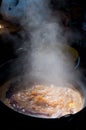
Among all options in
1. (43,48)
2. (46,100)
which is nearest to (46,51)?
(43,48)

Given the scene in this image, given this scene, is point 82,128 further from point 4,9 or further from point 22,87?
point 4,9

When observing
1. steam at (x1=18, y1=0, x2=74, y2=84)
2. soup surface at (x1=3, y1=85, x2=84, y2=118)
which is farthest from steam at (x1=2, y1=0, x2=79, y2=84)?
soup surface at (x1=3, y1=85, x2=84, y2=118)

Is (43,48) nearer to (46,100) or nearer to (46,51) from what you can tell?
(46,51)

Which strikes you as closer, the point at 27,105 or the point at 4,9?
the point at 27,105

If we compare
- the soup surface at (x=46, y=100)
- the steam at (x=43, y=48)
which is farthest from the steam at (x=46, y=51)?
the soup surface at (x=46, y=100)

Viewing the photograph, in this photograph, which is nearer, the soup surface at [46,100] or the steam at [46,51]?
the soup surface at [46,100]

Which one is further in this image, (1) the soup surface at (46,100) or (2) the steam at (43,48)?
(2) the steam at (43,48)

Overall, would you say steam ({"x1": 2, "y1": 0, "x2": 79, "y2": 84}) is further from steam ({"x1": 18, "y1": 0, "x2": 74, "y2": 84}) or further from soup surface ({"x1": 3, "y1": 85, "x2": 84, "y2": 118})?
soup surface ({"x1": 3, "y1": 85, "x2": 84, "y2": 118})

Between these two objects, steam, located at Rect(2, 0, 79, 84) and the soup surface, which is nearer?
the soup surface

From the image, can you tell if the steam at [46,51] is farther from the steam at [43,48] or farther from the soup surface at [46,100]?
the soup surface at [46,100]

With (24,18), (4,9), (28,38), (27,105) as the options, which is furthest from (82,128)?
(4,9)

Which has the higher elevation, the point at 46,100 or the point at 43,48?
the point at 46,100
